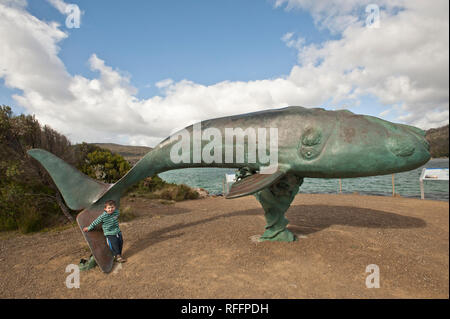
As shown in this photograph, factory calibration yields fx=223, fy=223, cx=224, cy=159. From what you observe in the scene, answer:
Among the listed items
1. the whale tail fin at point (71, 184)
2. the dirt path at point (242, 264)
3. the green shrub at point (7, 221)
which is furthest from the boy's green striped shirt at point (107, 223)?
the green shrub at point (7, 221)

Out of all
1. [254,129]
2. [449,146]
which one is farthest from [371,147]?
[449,146]

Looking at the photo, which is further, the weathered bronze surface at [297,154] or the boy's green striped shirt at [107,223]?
the boy's green striped shirt at [107,223]

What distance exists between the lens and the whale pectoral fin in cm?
364

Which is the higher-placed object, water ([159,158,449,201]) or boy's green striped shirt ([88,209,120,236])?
boy's green striped shirt ([88,209,120,236])

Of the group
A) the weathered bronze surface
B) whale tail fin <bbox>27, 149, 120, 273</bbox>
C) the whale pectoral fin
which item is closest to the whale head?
the weathered bronze surface

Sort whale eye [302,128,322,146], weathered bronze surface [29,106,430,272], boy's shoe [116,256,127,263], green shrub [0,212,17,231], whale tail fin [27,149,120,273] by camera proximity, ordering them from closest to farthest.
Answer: weathered bronze surface [29,106,430,272] < whale eye [302,128,322,146] < whale tail fin [27,149,120,273] < boy's shoe [116,256,127,263] < green shrub [0,212,17,231]

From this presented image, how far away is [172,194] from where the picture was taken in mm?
15516

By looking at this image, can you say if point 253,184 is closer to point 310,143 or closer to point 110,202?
point 310,143

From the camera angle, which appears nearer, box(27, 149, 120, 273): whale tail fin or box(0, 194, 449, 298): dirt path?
box(0, 194, 449, 298): dirt path

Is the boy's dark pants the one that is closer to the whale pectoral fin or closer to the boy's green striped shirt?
the boy's green striped shirt

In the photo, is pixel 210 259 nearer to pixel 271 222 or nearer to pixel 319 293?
pixel 271 222

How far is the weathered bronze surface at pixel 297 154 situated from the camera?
359cm

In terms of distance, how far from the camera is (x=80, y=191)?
473cm

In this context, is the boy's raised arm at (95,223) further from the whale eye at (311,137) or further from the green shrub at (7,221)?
the green shrub at (7,221)
